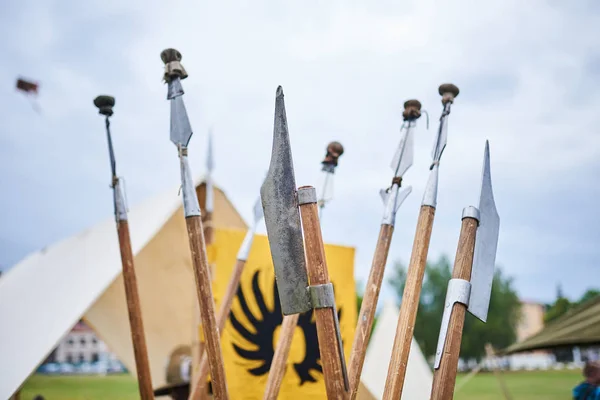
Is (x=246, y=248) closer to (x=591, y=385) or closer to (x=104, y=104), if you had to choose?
(x=104, y=104)

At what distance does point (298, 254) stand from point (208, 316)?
0.42 metres

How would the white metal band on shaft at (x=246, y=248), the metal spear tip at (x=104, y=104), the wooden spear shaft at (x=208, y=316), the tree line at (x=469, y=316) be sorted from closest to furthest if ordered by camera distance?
the wooden spear shaft at (x=208, y=316)
the metal spear tip at (x=104, y=104)
the white metal band on shaft at (x=246, y=248)
the tree line at (x=469, y=316)

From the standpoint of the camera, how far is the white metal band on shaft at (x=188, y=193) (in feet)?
4.85

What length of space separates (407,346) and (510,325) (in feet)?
91.3

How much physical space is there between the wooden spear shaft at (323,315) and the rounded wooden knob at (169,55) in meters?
0.77

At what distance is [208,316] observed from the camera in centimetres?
138

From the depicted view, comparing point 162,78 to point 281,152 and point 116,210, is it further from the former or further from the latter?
point 281,152

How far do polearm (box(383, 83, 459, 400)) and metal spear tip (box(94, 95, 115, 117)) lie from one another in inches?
43.1

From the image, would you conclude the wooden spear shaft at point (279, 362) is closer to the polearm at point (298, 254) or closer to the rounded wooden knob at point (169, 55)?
the polearm at point (298, 254)

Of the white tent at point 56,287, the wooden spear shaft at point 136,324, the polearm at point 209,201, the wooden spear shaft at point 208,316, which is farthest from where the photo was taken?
the polearm at point 209,201

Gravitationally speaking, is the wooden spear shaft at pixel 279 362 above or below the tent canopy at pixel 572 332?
above

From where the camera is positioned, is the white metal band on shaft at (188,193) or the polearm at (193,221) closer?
the polearm at (193,221)

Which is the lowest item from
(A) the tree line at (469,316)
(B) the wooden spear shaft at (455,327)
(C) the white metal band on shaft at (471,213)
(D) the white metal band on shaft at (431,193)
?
(A) the tree line at (469,316)

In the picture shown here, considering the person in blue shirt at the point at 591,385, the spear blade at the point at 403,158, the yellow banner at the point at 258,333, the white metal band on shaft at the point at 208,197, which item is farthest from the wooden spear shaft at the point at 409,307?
the person in blue shirt at the point at 591,385
